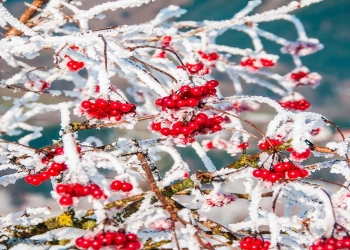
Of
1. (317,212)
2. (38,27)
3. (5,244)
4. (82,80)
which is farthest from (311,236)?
(82,80)

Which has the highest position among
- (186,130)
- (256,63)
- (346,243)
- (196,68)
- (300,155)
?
(256,63)

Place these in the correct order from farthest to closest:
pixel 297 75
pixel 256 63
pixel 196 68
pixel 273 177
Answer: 1. pixel 297 75
2. pixel 256 63
3. pixel 196 68
4. pixel 273 177

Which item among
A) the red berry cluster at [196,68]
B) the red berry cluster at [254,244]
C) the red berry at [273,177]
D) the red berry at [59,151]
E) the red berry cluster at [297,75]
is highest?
the red berry cluster at [297,75]

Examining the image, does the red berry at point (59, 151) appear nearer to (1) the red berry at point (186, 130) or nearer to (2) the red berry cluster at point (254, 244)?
(1) the red berry at point (186, 130)

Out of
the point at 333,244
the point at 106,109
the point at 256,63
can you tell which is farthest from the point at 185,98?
the point at 256,63

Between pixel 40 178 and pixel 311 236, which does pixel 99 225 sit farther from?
pixel 311 236

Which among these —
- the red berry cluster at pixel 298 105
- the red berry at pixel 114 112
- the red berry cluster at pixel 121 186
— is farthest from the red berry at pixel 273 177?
the red berry cluster at pixel 298 105

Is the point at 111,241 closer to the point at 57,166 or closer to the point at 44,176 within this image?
the point at 57,166

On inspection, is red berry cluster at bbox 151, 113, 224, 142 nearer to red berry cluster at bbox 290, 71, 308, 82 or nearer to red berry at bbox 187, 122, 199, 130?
red berry at bbox 187, 122, 199, 130
